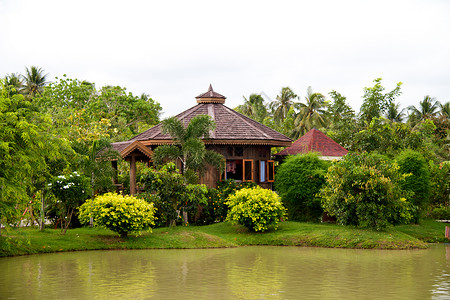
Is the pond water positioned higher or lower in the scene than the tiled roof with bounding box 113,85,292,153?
lower

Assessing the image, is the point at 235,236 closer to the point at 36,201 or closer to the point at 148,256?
the point at 148,256

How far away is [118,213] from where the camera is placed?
807 inches

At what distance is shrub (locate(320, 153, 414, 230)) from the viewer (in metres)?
22.8

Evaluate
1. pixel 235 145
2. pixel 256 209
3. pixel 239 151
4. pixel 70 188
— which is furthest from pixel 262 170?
pixel 70 188

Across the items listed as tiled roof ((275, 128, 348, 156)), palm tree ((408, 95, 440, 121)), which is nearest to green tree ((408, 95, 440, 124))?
palm tree ((408, 95, 440, 121))

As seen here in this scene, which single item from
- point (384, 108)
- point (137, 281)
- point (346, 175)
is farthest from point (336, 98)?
point (137, 281)

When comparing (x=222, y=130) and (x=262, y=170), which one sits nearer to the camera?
(x=222, y=130)

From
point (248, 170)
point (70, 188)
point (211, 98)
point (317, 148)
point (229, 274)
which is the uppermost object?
point (211, 98)

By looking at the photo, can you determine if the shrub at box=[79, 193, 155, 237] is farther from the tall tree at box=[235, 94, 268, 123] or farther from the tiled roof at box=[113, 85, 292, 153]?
the tall tree at box=[235, 94, 268, 123]

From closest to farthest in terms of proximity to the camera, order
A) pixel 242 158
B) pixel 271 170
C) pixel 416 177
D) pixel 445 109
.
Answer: pixel 416 177 < pixel 242 158 < pixel 271 170 < pixel 445 109

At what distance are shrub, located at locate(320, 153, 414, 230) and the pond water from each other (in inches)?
95.1

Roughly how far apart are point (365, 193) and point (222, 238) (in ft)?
19.4

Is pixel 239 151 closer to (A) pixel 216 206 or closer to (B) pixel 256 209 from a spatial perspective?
(A) pixel 216 206

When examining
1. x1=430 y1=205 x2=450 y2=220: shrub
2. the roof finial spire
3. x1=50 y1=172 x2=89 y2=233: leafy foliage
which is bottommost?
x1=430 y1=205 x2=450 y2=220: shrub
